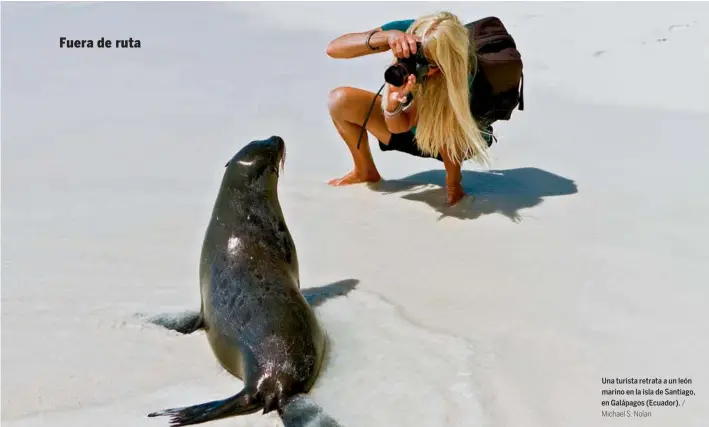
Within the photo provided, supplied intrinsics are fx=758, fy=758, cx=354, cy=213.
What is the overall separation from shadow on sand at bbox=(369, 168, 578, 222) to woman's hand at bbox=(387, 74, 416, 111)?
0.53m

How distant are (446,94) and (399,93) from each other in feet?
0.71

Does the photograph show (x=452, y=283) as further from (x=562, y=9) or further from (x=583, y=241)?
(x=562, y=9)

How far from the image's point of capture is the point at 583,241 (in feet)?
11.1

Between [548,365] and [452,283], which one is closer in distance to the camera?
[548,365]

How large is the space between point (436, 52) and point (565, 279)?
3.68ft

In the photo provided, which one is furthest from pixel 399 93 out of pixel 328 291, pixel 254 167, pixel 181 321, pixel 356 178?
pixel 181 321

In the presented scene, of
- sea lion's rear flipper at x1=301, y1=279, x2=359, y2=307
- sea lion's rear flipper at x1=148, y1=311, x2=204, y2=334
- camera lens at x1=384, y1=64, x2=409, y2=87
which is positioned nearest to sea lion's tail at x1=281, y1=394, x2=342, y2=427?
sea lion's rear flipper at x1=148, y1=311, x2=204, y2=334

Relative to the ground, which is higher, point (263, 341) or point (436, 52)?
point (436, 52)

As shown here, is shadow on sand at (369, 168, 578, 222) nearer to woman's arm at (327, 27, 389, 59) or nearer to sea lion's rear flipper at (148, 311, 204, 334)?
woman's arm at (327, 27, 389, 59)

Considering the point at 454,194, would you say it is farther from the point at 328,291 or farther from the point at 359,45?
the point at 328,291

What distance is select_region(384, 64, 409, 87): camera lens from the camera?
3.31 m

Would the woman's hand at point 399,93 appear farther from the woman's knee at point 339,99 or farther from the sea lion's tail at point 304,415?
the sea lion's tail at point 304,415

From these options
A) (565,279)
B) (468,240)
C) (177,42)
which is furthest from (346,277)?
(177,42)

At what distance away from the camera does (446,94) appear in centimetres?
348
